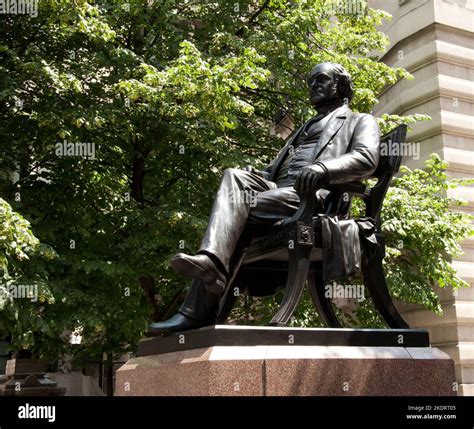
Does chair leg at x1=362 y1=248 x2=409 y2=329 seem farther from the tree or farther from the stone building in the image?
the stone building

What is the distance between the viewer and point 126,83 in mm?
11500

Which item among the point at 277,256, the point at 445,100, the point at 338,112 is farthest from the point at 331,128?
the point at 445,100

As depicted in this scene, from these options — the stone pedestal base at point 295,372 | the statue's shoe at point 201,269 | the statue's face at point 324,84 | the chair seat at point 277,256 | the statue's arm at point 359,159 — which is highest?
the statue's face at point 324,84

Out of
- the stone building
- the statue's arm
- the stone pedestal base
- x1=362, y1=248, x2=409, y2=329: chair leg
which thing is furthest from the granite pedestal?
the stone building

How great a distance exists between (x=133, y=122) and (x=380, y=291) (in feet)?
23.9

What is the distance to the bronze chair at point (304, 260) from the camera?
6172 millimetres

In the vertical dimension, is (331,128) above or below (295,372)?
above

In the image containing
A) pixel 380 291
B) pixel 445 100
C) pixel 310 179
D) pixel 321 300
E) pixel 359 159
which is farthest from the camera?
pixel 445 100

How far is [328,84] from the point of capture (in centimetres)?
737

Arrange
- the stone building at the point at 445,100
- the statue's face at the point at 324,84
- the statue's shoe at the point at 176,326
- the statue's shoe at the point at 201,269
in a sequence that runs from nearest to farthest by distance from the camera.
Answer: the statue's shoe at the point at 201,269 → the statue's shoe at the point at 176,326 → the statue's face at the point at 324,84 → the stone building at the point at 445,100

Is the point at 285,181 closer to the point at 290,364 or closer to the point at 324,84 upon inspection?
the point at 324,84

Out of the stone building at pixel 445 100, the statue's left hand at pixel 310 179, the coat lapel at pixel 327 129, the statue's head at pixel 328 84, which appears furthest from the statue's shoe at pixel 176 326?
the stone building at pixel 445 100

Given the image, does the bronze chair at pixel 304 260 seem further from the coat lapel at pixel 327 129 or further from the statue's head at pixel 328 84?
the statue's head at pixel 328 84
